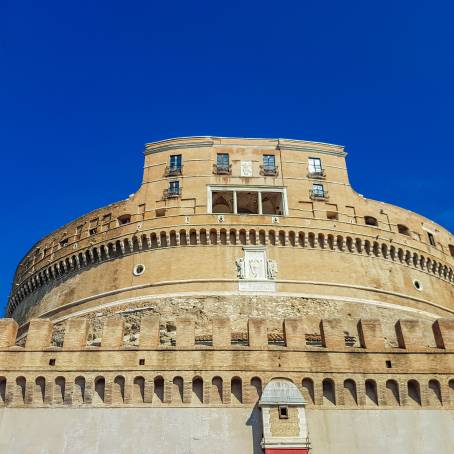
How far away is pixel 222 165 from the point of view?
101ft

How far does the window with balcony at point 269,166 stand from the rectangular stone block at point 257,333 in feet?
54.2

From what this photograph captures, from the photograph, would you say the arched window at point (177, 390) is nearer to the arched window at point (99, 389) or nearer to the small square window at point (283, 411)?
the arched window at point (99, 389)

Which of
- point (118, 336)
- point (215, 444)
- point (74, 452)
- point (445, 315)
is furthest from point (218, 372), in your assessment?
point (445, 315)

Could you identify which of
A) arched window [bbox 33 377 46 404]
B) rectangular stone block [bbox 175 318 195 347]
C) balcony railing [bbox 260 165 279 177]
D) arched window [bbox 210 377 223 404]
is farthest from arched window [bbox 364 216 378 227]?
arched window [bbox 33 377 46 404]

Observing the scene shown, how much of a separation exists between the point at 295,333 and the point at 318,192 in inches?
645

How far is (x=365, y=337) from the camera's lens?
1505 centimetres

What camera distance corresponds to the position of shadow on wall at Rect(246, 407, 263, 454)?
13055mm

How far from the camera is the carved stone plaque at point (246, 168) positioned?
3069 centimetres

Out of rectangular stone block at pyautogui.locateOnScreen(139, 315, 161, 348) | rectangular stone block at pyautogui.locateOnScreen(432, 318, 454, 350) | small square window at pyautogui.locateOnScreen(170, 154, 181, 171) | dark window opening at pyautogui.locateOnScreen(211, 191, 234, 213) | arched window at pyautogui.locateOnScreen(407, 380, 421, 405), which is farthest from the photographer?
small square window at pyautogui.locateOnScreen(170, 154, 181, 171)

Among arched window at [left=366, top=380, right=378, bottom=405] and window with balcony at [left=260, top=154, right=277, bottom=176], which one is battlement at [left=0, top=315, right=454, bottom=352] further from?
window with balcony at [left=260, top=154, right=277, bottom=176]

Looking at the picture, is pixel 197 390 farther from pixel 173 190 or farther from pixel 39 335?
pixel 173 190

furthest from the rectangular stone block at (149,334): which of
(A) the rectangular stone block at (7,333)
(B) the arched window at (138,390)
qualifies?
(A) the rectangular stone block at (7,333)

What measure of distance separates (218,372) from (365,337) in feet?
13.3

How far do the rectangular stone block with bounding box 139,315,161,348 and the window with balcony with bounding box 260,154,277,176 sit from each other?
663 inches
